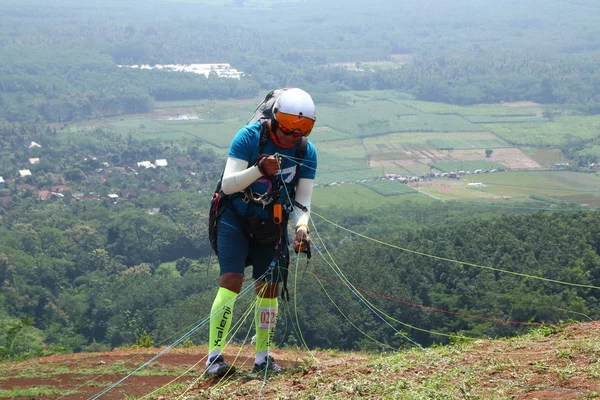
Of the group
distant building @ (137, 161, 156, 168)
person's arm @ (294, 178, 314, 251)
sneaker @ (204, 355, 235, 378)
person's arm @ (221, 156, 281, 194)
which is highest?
person's arm @ (221, 156, 281, 194)

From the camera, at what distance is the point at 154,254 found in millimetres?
55594

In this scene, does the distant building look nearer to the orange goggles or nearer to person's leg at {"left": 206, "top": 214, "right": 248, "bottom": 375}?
person's leg at {"left": 206, "top": 214, "right": 248, "bottom": 375}

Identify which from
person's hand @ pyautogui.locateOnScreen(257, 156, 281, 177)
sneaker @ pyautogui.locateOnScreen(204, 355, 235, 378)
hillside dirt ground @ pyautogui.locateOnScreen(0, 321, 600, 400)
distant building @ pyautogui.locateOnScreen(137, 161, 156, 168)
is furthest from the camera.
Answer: distant building @ pyautogui.locateOnScreen(137, 161, 156, 168)

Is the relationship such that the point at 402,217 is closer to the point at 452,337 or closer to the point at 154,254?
the point at 154,254

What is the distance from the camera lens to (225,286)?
22.6 feet

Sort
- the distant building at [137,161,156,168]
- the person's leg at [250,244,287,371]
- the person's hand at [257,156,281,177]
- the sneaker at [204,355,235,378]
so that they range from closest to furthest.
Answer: the person's hand at [257,156,281,177] < the sneaker at [204,355,235,378] < the person's leg at [250,244,287,371] < the distant building at [137,161,156,168]

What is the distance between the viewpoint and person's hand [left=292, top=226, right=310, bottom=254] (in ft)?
22.8

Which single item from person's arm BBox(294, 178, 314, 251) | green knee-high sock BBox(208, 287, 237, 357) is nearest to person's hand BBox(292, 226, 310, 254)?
person's arm BBox(294, 178, 314, 251)

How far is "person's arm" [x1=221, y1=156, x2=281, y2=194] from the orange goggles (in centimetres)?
34

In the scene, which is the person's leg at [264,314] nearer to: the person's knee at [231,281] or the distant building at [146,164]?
the person's knee at [231,281]

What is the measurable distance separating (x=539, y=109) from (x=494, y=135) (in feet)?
95.9

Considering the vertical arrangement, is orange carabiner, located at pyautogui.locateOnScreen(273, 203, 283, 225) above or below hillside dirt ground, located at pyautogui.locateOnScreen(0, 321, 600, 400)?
above

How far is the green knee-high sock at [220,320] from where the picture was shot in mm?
6805

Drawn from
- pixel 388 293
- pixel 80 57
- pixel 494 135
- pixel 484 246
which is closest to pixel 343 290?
pixel 388 293
